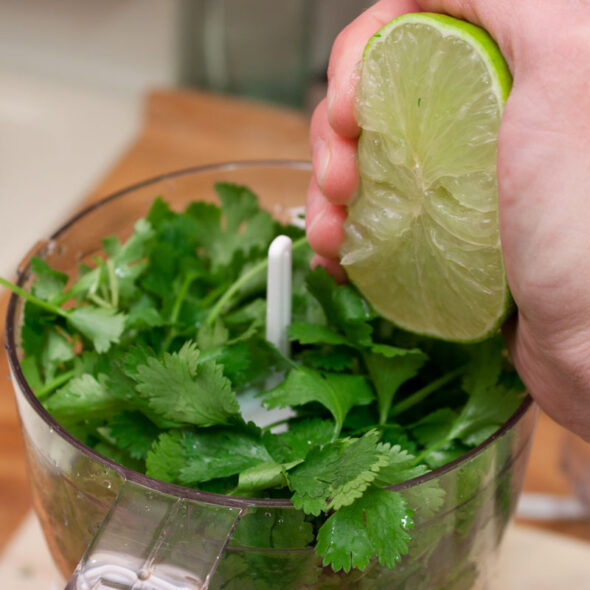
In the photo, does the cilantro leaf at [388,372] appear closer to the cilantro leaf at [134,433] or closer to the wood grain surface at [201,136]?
the cilantro leaf at [134,433]

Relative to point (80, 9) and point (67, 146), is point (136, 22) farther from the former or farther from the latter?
point (67, 146)

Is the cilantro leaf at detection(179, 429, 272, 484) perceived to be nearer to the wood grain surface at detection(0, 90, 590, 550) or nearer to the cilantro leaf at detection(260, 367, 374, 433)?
the cilantro leaf at detection(260, 367, 374, 433)

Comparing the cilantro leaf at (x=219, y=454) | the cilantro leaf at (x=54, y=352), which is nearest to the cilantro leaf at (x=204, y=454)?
the cilantro leaf at (x=219, y=454)

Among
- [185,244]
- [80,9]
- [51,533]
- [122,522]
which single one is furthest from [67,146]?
[122,522]

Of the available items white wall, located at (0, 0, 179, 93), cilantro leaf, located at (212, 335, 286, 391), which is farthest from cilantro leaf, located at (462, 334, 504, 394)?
white wall, located at (0, 0, 179, 93)

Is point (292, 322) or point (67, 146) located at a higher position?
point (292, 322)

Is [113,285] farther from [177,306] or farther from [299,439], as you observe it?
[299,439]

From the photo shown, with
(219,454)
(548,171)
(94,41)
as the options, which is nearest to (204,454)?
(219,454)
